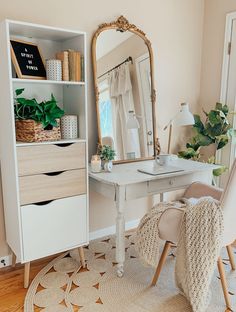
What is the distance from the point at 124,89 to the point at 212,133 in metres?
1.04

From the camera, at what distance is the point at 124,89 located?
8.27 ft

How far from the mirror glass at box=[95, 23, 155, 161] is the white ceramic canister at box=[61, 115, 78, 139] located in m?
0.36

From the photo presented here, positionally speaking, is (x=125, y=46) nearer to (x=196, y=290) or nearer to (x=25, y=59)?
(x=25, y=59)

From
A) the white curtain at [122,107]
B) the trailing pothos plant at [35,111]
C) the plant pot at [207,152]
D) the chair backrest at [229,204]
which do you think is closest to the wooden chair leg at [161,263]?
the chair backrest at [229,204]

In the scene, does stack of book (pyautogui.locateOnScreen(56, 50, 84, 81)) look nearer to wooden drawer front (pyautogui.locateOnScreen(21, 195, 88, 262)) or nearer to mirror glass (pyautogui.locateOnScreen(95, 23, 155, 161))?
mirror glass (pyautogui.locateOnScreen(95, 23, 155, 161))

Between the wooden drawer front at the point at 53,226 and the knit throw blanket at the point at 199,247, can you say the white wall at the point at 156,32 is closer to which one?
the wooden drawer front at the point at 53,226

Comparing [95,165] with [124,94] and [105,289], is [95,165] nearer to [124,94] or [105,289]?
[124,94]

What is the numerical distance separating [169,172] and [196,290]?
878mm

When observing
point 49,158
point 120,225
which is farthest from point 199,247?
point 49,158

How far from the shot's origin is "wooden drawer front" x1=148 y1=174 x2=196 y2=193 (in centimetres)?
219

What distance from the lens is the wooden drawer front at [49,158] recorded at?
1.83 metres

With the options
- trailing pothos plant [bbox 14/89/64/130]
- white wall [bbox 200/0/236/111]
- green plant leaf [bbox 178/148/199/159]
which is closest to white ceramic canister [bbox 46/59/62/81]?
trailing pothos plant [bbox 14/89/64/130]

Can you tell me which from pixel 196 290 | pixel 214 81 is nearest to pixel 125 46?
pixel 214 81

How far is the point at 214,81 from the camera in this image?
3115 millimetres
